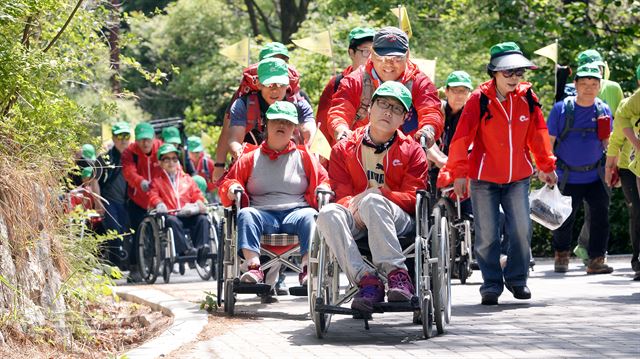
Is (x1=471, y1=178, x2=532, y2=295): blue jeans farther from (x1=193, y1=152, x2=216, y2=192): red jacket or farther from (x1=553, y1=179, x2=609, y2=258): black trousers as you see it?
(x1=193, y1=152, x2=216, y2=192): red jacket

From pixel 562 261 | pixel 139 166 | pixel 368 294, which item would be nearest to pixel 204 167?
pixel 139 166

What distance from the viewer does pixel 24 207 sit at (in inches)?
348

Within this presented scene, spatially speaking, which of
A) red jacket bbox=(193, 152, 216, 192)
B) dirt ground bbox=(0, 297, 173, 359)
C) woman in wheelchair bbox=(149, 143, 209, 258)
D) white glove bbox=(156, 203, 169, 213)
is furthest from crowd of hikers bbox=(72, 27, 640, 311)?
red jacket bbox=(193, 152, 216, 192)

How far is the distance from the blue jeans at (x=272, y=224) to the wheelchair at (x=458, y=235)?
263 cm

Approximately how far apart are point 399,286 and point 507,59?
2.77m

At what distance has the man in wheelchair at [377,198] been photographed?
877cm

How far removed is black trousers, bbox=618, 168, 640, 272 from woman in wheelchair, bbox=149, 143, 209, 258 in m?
5.11

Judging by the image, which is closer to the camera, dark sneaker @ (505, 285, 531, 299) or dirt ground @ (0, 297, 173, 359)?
dirt ground @ (0, 297, 173, 359)

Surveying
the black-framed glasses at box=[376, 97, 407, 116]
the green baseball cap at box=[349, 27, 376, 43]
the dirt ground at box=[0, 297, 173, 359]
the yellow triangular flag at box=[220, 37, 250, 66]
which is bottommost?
the dirt ground at box=[0, 297, 173, 359]

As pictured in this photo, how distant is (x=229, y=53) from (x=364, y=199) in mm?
8207

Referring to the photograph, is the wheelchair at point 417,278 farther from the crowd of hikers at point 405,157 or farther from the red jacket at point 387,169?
the red jacket at point 387,169

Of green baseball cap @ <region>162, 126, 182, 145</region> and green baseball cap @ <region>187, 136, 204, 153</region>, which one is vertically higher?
green baseball cap @ <region>187, 136, 204, 153</region>

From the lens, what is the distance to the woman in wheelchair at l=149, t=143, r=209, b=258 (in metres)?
16.6

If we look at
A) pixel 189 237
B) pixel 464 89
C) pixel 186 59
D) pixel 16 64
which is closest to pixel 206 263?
pixel 189 237
